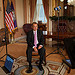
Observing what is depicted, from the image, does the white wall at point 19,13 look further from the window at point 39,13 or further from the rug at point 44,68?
the rug at point 44,68

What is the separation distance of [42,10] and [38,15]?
491 mm

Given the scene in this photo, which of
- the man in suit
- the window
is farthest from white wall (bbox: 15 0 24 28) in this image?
the man in suit

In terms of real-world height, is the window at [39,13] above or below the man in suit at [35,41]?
above

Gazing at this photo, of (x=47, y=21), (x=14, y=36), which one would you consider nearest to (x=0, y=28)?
(x=14, y=36)

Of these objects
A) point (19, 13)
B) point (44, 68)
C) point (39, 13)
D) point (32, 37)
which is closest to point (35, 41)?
point (32, 37)

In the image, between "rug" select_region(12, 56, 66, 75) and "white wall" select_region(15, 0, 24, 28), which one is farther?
"white wall" select_region(15, 0, 24, 28)

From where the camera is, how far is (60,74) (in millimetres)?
2805

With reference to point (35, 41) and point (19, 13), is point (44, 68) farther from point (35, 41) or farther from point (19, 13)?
point (19, 13)

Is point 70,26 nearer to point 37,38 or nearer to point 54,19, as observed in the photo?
point 54,19

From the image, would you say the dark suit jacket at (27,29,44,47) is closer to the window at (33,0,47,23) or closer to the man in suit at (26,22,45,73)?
the man in suit at (26,22,45,73)

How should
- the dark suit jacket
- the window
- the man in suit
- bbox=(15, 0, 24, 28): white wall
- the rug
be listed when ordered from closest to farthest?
the rug
the man in suit
the dark suit jacket
bbox=(15, 0, 24, 28): white wall
the window

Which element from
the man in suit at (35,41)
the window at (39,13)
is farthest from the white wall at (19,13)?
the man in suit at (35,41)

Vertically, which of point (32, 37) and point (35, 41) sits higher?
point (32, 37)

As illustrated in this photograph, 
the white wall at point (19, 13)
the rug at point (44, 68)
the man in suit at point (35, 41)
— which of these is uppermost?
the white wall at point (19, 13)
